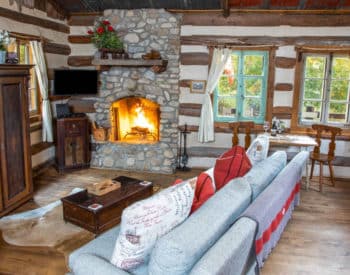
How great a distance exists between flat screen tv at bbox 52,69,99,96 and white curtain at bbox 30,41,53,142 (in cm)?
22

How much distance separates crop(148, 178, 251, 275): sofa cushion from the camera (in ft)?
6.08

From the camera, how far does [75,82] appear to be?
6.07 m

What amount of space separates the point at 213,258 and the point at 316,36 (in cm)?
482

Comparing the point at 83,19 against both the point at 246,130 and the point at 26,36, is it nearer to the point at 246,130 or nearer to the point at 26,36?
the point at 26,36

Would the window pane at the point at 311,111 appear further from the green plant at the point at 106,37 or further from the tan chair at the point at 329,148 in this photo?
the green plant at the point at 106,37

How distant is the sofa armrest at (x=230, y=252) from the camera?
1802 millimetres

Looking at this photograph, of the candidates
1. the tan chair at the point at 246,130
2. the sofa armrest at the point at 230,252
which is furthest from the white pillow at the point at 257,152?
the tan chair at the point at 246,130

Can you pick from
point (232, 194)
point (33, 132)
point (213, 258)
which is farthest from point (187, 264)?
point (33, 132)

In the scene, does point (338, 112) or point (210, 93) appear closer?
point (338, 112)

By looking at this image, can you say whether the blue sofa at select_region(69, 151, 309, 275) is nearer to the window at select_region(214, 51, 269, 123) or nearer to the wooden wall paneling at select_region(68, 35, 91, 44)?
the window at select_region(214, 51, 269, 123)

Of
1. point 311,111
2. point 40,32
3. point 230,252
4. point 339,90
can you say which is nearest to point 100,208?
point 230,252

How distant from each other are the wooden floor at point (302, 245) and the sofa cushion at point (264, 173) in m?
0.77

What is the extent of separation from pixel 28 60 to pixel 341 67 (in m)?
5.02

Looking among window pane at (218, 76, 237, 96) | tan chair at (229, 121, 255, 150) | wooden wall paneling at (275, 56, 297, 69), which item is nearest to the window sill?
tan chair at (229, 121, 255, 150)
